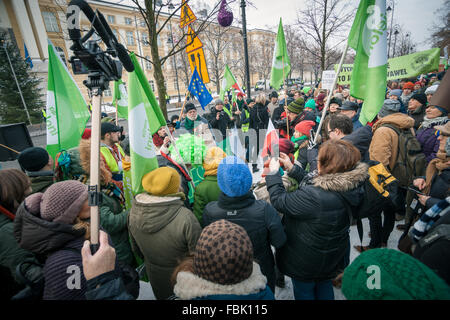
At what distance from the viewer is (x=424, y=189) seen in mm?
2514

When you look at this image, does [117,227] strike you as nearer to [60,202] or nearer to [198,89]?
[60,202]

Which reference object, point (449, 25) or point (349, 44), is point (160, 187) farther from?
point (449, 25)

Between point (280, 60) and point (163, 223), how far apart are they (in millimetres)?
4230

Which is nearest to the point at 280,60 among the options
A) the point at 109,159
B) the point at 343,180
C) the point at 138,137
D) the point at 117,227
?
the point at 138,137

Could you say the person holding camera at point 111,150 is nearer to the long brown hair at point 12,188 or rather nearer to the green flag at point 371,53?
the long brown hair at point 12,188

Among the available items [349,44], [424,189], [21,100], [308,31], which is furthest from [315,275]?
[21,100]

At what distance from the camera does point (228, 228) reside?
47.4 inches

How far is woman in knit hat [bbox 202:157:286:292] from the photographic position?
5.92 ft

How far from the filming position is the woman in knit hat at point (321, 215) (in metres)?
1.67

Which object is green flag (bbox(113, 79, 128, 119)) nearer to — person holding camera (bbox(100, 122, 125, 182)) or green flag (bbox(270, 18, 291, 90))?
person holding camera (bbox(100, 122, 125, 182))

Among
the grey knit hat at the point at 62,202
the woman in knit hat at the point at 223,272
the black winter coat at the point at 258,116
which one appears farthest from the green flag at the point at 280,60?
the grey knit hat at the point at 62,202

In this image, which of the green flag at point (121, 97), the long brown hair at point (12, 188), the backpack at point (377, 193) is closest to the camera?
the long brown hair at point (12, 188)

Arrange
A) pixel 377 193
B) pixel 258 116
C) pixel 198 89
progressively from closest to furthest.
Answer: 1. pixel 377 193
2. pixel 198 89
3. pixel 258 116

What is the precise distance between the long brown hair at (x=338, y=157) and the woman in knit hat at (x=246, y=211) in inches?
23.3
